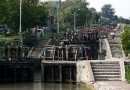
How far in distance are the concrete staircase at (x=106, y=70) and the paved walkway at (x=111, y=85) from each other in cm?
151

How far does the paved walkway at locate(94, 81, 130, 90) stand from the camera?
99.9ft

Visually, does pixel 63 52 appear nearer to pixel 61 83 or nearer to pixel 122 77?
pixel 61 83

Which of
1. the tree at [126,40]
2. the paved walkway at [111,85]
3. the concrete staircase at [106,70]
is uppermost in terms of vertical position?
the tree at [126,40]

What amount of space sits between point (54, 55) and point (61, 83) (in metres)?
4.01

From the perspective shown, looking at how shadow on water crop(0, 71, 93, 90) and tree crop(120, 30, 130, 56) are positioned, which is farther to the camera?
tree crop(120, 30, 130, 56)

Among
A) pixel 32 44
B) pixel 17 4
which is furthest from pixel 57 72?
pixel 17 4

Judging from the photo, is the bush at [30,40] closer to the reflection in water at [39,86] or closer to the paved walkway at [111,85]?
the reflection in water at [39,86]

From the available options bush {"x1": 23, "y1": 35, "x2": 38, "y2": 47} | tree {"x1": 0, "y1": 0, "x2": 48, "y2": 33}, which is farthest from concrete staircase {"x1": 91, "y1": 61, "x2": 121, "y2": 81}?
tree {"x1": 0, "y1": 0, "x2": 48, "y2": 33}

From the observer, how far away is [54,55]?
43406 mm

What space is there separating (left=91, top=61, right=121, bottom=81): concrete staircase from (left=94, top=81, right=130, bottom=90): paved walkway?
151 centimetres

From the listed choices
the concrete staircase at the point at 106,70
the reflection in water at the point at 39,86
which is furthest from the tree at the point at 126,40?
the reflection in water at the point at 39,86

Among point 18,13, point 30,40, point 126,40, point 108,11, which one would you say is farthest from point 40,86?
point 108,11

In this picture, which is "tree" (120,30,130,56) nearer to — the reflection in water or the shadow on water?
the shadow on water

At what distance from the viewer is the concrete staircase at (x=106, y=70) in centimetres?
3578
